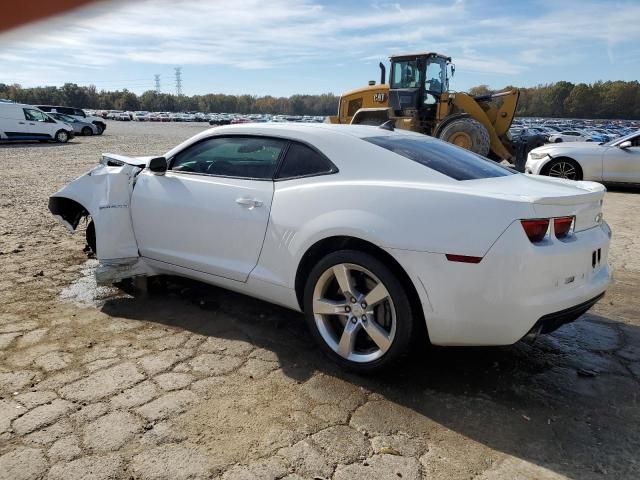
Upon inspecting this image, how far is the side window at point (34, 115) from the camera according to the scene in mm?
24281

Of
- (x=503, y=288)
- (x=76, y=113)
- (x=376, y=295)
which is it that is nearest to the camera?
(x=503, y=288)

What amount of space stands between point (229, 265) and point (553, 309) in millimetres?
2052

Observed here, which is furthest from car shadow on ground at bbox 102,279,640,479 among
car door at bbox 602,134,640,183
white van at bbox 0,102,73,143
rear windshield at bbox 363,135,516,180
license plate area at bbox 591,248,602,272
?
white van at bbox 0,102,73,143

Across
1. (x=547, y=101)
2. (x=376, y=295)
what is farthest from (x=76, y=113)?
(x=547, y=101)

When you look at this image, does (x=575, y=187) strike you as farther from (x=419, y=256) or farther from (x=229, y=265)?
(x=229, y=265)

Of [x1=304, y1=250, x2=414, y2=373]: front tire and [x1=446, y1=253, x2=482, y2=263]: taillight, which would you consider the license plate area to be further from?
[x1=304, y1=250, x2=414, y2=373]: front tire

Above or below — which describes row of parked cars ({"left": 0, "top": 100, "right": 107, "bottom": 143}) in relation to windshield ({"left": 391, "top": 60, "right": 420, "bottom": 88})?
below

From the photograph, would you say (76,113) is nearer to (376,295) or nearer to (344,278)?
(344,278)

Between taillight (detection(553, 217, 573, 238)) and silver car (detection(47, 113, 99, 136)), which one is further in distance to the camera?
silver car (detection(47, 113, 99, 136))

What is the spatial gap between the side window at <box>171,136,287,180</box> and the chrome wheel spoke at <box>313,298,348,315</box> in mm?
920

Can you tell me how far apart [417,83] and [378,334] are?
12265 mm

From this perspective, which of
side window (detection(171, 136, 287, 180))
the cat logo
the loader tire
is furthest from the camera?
the cat logo

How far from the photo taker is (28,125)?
24.3m

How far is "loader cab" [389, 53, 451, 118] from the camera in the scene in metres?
14.0
